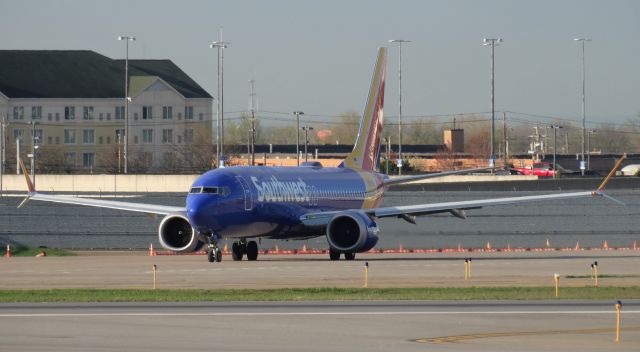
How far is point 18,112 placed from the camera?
509 feet

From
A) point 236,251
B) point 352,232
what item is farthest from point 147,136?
point 352,232

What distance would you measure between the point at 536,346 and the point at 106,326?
9.32 meters

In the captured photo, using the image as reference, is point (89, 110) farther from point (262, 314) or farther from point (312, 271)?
point (262, 314)

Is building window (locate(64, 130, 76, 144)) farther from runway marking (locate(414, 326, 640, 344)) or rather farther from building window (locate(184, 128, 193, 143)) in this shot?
runway marking (locate(414, 326, 640, 344))

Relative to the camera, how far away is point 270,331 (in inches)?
1032

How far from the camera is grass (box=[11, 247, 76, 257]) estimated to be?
214 ft

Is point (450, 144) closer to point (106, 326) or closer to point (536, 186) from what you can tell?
point (536, 186)

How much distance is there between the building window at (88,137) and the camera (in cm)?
15812

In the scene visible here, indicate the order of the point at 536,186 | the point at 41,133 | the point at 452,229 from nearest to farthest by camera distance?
the point at 452,229 → the point at 536,186 → the point at 41,133

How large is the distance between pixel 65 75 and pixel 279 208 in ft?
361

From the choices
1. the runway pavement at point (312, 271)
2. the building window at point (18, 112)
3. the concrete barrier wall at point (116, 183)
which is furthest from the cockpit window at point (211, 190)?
the building window at point (18, 112)

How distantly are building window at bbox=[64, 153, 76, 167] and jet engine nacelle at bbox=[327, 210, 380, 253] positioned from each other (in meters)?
100

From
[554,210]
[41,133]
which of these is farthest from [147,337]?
[41,133]

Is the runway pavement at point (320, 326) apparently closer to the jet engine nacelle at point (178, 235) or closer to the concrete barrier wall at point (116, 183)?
the jet engine nacelle at point (178, 235)
